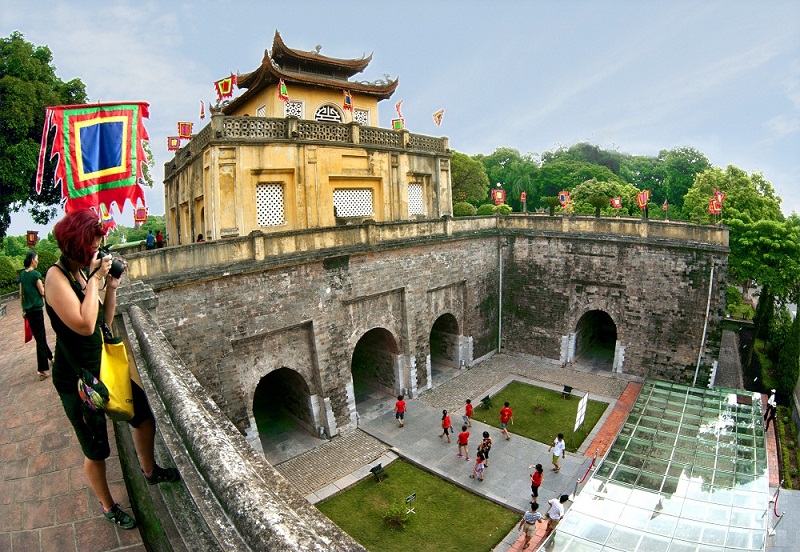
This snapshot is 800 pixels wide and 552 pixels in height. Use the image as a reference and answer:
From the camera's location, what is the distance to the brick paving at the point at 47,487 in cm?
344

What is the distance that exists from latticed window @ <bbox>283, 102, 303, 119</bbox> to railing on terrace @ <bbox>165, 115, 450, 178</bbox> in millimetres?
2387

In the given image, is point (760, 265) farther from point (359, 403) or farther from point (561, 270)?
point (359, 403)

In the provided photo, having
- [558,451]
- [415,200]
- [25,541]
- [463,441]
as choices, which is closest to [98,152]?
[25,541]

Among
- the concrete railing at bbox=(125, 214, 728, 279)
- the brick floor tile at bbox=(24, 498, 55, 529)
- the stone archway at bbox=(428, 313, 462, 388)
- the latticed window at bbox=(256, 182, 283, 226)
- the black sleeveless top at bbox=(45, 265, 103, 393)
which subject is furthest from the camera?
the stone archway at bbox=(428, 313, 462, 388)

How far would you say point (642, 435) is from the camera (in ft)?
42.8

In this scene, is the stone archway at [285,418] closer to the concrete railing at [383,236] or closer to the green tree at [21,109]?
the concrete railing at [383,236]

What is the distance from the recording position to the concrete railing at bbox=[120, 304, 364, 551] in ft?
6.91

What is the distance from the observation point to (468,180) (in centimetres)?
4347

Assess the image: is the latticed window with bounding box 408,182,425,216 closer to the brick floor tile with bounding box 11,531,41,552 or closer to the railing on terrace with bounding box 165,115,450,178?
the railing on terrace with bounding box 165,115,450,178

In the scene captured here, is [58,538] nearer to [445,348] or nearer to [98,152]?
[98,152]

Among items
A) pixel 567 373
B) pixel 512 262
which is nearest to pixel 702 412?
pixel 567 373

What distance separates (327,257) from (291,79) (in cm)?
775

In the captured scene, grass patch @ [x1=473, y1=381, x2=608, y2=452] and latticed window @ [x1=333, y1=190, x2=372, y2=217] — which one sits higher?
latticed window @ [x1=333, y1=190, x2=372, y2=217]

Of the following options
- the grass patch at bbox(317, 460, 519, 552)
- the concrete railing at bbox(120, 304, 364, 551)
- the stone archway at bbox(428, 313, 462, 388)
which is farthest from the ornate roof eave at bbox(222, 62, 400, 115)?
the concrete railing at bbox(120, 304, 364, 551)
